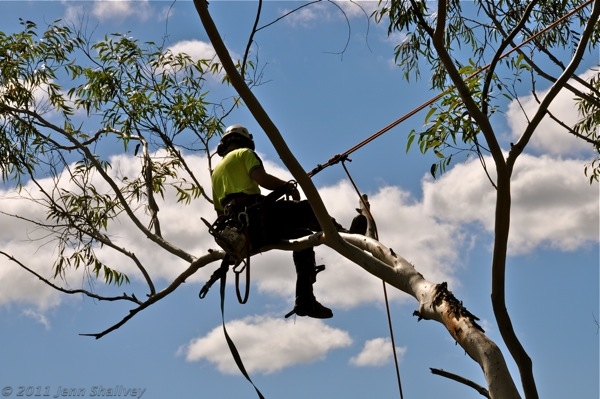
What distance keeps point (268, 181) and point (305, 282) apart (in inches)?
22.2

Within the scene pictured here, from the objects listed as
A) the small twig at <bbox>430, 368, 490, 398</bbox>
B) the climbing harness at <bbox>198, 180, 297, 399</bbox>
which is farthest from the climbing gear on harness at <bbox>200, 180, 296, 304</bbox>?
the small twig at <bbox>430, 368, 490, 398</bbox>

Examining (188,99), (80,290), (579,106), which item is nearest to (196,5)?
(80,290)

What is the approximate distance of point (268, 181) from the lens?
4199 millimetres

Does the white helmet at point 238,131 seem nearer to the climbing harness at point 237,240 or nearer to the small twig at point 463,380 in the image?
the climbing harness at point 237,240

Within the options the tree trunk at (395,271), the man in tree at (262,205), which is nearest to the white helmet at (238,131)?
the man in tree at (262,205)

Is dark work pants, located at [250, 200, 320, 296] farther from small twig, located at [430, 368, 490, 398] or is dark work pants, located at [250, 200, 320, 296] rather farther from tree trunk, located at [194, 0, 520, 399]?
small twig, located at [430, 368, 490, 398]

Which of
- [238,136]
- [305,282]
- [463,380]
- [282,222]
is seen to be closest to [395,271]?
[463,380]

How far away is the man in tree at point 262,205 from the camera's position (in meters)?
4.16

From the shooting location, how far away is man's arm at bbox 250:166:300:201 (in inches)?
164

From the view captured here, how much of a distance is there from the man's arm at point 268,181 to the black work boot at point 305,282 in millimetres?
334

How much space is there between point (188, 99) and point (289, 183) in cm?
289

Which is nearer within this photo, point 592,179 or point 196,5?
point 196,5

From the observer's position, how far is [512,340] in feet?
10.1

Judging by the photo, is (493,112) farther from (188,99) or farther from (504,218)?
(188,99)
